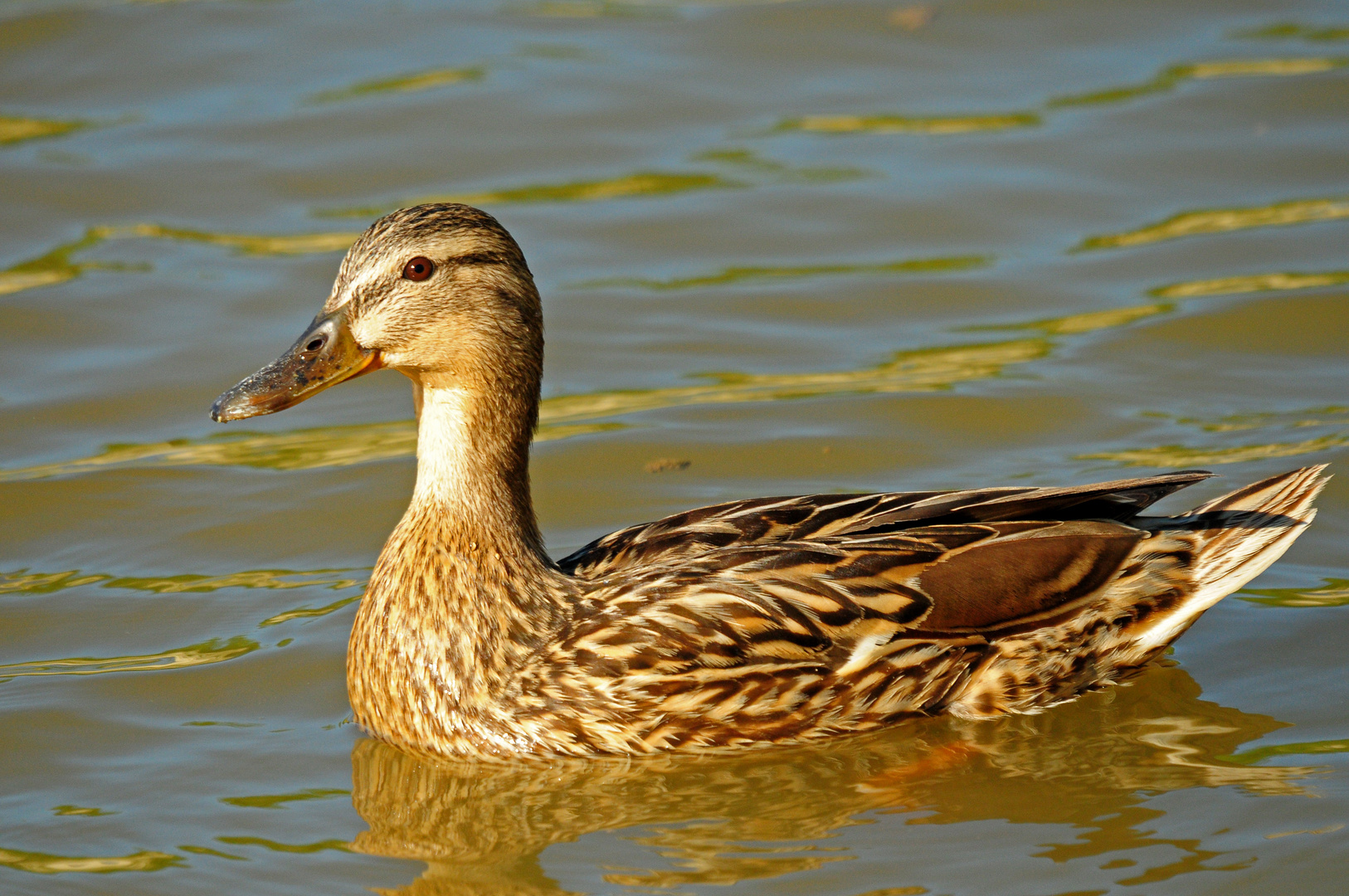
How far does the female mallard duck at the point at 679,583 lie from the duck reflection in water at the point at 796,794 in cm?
12

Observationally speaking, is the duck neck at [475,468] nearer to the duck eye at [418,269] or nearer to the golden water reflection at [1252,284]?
the duck eye at [418,269]

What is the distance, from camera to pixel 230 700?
24.7 ft

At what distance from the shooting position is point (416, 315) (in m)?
6.96

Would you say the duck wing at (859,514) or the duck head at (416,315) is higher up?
the duck head at (416,315)

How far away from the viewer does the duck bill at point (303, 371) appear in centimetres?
697

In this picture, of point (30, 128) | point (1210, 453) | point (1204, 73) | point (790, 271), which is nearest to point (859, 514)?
point (1210, 453)

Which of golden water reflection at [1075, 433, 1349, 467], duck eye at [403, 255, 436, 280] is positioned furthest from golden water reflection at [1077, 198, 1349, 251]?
duck eye at [403, 255, 436, 280]

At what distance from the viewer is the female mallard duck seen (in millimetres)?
6734

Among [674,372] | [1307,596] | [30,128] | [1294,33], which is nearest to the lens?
[1307,596]

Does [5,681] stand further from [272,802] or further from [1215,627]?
[1215,627]

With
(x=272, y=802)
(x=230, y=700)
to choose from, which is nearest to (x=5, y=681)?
(x=230, y=700)

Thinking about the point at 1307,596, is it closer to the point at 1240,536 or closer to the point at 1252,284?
the point at 1240,536

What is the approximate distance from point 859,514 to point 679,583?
870mm

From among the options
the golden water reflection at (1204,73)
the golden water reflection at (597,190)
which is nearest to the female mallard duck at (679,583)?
the golden water reflection at (597,190)
